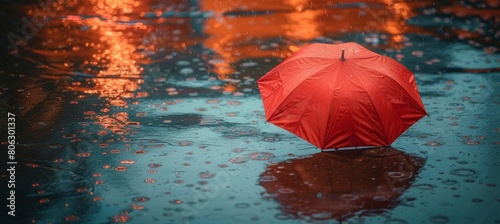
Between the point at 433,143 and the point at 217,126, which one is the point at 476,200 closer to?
the point at 433,143

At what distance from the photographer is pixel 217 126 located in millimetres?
9344

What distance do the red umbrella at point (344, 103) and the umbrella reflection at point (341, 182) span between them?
1.01 ft

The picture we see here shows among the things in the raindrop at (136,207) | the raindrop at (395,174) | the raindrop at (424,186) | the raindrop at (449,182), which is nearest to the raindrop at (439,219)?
the raindrop at (424,186)

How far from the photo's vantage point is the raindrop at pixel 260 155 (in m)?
8.34

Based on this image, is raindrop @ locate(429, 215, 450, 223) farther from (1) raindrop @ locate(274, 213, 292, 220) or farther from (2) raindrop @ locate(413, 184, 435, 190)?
(1) raindrop @ locate(274, 213, 292, 220)

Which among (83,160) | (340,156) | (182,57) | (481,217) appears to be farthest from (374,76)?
(182,57)

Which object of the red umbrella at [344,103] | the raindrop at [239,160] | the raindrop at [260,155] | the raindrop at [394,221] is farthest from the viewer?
the raindrop at [260,155]

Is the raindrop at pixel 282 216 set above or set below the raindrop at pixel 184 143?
below

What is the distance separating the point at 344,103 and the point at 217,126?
206cm

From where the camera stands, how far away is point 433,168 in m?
8.07

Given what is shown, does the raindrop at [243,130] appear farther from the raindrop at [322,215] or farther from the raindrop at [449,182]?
the raindrop at [449,182]

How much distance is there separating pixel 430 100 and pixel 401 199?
128 inches

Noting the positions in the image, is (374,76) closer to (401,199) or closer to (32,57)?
(401,199)

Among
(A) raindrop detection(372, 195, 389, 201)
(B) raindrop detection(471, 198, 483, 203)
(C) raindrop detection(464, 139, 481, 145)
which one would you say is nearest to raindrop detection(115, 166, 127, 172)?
(A) raindrop detection(372, 195, 389, 201)
